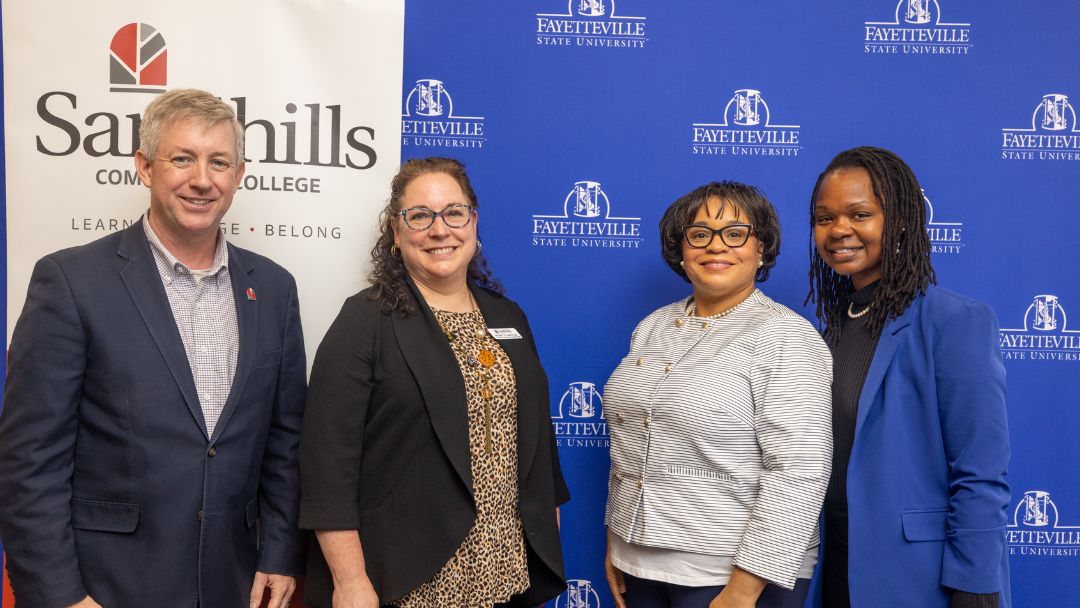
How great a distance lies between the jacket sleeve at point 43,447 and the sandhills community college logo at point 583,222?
4.35 ft

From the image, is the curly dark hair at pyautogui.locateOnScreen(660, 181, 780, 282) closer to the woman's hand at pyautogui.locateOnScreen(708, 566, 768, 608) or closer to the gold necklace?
the gold necklace

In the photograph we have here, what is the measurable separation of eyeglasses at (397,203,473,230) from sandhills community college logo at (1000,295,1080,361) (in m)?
1.89

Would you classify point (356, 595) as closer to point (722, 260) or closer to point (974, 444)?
point (722, 260)

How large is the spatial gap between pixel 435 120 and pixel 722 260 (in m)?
1.10

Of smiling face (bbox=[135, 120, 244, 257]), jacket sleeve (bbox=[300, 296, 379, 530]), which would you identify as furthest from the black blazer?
smiling face (bbox=[135, 120, 244, 257])

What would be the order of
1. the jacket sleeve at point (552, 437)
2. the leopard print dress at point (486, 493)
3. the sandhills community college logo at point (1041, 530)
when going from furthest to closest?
the sandhills community college logo at point (1041, 530), the jacket sleeve at point (552, 437), the leopard print dress at point (486, 493)

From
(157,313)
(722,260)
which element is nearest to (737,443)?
(722,260)

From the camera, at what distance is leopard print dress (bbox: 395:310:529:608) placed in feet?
5.13

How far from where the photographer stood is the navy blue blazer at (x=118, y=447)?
146 centimetres

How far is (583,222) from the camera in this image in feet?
7.78

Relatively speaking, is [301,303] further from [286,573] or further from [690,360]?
[690,360]

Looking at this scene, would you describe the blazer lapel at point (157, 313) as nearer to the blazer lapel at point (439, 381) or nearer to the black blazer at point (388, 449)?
the black blazer at point (388, 449)

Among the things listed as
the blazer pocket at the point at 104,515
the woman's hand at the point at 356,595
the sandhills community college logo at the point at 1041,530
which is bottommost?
the sandhills community college logo at the point at 1041,530

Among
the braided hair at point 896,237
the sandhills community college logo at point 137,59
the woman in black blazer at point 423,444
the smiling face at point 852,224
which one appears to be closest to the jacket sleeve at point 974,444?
the braided hair at point 896,237
